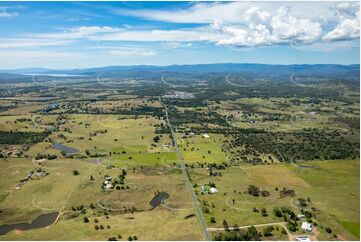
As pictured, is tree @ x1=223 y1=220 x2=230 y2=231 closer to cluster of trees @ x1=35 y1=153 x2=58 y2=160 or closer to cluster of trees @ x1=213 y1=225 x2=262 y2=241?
cluster of trees @ x1=213 y1=225 x2=262 y2=241

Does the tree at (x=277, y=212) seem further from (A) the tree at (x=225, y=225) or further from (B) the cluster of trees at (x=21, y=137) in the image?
(B) the cluster of trees at (x=21, y=137)

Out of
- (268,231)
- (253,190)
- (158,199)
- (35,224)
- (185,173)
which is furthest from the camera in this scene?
(185,173)

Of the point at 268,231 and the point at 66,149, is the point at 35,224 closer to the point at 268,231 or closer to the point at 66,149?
the point at 268,231

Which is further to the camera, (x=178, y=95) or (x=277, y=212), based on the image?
(x=178, y=95)

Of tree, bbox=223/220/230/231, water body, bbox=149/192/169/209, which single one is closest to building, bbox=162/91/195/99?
water body, bbox=149/192/169/209

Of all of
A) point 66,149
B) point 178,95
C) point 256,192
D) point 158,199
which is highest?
point 256,192

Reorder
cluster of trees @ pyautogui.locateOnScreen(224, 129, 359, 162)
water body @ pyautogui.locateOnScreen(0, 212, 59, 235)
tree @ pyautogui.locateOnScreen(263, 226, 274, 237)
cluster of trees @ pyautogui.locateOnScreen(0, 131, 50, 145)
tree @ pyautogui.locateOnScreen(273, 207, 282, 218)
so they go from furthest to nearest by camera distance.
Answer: cluster of trees @ pyautogui.locateOnScreen(0, 131, 50, 145), cluster of trees @ pyautogui.locateOnScreen(224, 129, 359, 162), tree @ pyautogui.locateOnScreen(273, 207, 282, 218), water body @ pyautogui.locateOnScreen(0, 212, 59, 235), tree @ pyautogui.locateOnScreen(263, 226, 274, 237)

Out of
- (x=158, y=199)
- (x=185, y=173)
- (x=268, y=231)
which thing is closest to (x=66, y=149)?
(x=185, y=173)
